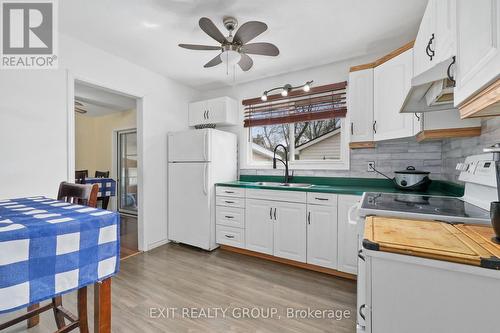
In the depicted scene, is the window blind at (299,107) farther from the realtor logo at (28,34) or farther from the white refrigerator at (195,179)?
the realtor logo at (28,34)

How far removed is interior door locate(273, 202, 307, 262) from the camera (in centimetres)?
251

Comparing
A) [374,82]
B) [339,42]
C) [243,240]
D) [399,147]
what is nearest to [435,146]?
[399,147]

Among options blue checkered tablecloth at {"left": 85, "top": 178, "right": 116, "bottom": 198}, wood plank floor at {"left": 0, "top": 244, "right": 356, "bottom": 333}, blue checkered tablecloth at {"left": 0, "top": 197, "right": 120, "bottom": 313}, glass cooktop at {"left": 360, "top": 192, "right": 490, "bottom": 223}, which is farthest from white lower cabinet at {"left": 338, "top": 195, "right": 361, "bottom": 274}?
blue checkered tablecloth at {"left": 85, "top": 178, "right": 116, "bottom": 198}

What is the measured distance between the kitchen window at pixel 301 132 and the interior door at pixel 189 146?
76 centimetres

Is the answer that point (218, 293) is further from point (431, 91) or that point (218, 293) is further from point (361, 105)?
point (361, 105)

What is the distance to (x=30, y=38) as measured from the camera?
206 cm

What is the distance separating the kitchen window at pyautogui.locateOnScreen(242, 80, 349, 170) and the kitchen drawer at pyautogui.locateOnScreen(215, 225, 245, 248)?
3.31 feet

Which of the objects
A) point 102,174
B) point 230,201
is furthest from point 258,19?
point 102,174

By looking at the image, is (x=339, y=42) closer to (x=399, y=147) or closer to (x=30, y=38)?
(x=399, y=147)

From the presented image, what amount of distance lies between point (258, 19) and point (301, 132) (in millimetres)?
1626

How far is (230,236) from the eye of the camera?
2.98 meters

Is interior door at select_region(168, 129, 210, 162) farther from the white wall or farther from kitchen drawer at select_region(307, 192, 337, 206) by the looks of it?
kitchen drawer at select_region(307, 192, 337, 206)

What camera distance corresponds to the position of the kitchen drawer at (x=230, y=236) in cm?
290

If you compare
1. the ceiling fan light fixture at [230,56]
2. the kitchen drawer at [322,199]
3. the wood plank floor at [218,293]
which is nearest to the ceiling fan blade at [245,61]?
the ceiling fan light fixture at [230,56]
